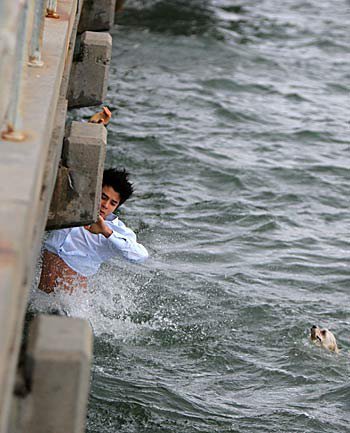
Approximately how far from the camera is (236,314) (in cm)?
820

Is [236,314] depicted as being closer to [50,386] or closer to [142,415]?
[142,415]

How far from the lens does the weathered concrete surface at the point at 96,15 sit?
11.7 m

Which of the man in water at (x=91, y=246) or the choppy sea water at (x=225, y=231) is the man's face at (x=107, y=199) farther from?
the choppy sea water at (x=225, y=231)

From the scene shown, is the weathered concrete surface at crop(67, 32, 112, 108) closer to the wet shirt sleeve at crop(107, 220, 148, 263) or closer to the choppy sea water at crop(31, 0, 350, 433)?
the choppy sea water at crop(31, 0, 350, 433)

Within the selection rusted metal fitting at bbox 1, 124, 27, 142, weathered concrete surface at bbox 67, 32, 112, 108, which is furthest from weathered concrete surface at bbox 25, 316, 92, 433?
weathered concrete surface at bbox 67, 32, 112, 108

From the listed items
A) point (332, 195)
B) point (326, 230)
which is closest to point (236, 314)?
point (326, 230)

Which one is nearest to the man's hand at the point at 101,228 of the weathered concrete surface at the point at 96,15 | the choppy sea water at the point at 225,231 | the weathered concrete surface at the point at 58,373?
the choppy sea water at the point at 225,231

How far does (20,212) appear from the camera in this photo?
3.62 m

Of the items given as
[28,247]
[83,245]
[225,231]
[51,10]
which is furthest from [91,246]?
[28,247]

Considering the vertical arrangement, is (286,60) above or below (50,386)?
below

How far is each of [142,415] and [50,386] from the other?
293 centimetres

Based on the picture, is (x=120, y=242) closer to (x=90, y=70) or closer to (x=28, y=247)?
(x=90, y=70)

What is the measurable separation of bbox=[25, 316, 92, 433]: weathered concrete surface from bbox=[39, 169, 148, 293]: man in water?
3297 mm

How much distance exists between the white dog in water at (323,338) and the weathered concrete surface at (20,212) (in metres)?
3.14
